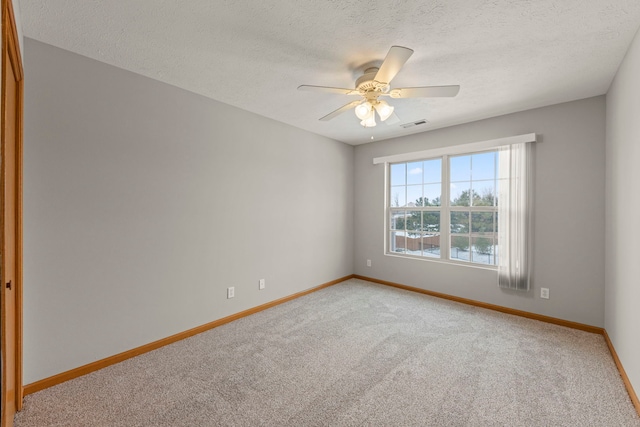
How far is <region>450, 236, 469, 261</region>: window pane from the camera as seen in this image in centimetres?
394

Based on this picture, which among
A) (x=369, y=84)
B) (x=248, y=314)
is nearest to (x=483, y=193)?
(x=369, y=84)

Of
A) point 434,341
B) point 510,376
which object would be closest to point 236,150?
point 434,341

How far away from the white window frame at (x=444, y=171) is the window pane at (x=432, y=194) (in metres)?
0.07

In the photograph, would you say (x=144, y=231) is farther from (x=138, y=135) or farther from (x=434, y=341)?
(x=434, y=341)

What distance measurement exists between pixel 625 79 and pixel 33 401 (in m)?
4.79

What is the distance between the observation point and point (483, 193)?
12.5 feet

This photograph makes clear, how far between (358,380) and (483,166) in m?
3.11

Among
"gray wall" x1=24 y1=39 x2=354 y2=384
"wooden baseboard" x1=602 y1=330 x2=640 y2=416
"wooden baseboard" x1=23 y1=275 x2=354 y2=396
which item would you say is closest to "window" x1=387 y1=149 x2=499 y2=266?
"wooden baseboard" x1=602 y1=330 x2=640 y2=416

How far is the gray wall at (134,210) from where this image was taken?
205cm

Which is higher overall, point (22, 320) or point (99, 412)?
point (22, 320)

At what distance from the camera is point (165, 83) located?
2693 mm

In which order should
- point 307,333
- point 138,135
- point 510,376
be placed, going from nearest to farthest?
point 510,376
point 138,135
point 307,333

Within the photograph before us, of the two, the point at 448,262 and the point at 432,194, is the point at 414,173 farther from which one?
the point at 448,262

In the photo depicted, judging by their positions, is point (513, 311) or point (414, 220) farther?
point (414, 220)
